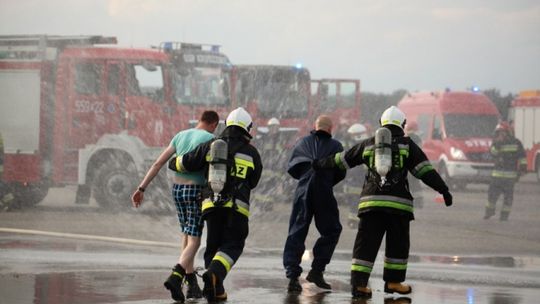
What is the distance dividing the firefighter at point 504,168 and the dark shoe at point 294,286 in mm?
10456

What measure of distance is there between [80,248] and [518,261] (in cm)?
491

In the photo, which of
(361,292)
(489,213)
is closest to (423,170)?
(361,292)

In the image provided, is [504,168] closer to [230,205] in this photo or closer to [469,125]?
[469,125]

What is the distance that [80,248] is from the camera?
13172 mm

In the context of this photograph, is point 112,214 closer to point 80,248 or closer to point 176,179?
point 80,248

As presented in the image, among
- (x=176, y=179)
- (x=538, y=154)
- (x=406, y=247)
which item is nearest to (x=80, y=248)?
(x=176, y=179)

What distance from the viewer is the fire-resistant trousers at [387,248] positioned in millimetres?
9281

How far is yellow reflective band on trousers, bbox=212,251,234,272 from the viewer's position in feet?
29.0

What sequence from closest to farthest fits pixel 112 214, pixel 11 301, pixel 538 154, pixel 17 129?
pixel 11 301
pixel 112 214
pixel 17 129
pixel 538 154

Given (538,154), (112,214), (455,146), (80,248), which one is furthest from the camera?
(538,154)

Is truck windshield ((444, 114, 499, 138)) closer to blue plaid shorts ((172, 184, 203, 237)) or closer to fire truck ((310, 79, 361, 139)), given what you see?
fire truck ((310, 79, 361, 139))

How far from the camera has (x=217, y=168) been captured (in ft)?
28.9

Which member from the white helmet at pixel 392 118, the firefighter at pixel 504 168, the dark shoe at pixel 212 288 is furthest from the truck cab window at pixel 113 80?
the dark shoe at pixel 212 288

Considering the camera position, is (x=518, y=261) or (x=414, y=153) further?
(x=518, y=261)
